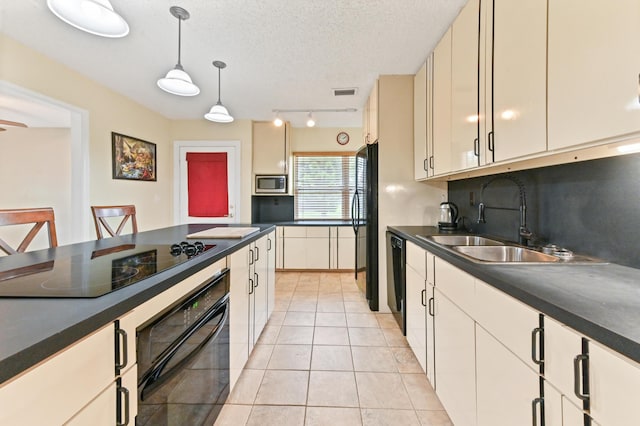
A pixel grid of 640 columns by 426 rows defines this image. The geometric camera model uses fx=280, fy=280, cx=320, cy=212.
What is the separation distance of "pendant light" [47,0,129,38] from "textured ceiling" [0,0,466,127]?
27.5 inches

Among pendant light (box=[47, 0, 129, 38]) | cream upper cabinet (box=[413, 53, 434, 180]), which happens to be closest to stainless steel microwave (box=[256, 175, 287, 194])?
cream upper cabinet (box=[413, 53, 434, 180])

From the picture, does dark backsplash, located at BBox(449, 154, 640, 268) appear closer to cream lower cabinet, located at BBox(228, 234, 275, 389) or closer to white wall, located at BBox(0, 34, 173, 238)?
cream lower cabinet, located at BBox(228, 234, 275, 389)

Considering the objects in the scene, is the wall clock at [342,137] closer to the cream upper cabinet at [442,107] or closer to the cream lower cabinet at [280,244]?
the cream lower cabinet at [280,244]

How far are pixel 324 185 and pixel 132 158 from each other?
9.44 ft

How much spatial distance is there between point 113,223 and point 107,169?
25.4 inches

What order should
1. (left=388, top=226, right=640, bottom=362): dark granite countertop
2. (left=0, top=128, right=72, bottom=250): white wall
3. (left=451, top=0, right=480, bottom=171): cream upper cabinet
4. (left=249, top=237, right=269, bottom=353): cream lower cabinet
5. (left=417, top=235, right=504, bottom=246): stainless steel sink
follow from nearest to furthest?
(left=388, top=226, right=640, bottom=362): dark granite countertop
(left=451, top=0, right=480, bottom=171): cream upper cabinet
(left=249, top=237, right=269, bottom=353): cream lower cabinet
(left=417, top=235, right=504, bottom=246): stainless steel sink
(left=0, top=128, right=72, bottom=250): white wall

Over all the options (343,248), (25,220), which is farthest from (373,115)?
(25,220)

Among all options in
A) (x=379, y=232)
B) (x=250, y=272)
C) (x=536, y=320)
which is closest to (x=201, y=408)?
(x=250, y=272)

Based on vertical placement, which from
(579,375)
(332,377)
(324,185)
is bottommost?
(332,377)

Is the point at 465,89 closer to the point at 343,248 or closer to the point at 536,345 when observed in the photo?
the point at 536,345

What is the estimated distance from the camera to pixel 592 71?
3.09 feet

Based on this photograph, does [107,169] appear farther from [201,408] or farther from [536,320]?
[536,320]

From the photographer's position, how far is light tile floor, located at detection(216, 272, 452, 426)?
1.56 metres

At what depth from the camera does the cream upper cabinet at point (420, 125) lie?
257 centimetres
